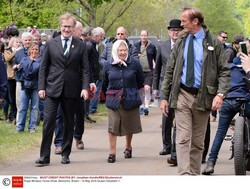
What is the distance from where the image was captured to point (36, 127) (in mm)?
16984

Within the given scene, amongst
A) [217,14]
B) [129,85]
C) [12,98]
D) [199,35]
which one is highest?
[199,35]

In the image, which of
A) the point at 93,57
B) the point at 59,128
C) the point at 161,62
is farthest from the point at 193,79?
the point at 93,57

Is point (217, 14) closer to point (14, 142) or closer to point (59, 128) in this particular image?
point (14, 142)

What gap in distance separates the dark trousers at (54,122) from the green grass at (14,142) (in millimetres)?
762

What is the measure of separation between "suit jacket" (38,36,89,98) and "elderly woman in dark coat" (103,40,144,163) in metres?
0.49

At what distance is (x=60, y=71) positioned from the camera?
12.1m

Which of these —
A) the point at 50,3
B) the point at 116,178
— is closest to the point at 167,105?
the point at 116,178

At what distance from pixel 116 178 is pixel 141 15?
2367 inches

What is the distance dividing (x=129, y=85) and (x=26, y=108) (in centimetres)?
425

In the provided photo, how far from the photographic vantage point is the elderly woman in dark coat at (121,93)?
40.9 ft

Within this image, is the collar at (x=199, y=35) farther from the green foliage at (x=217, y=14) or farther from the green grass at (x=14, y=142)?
the green foliage at (x=217, y=14)

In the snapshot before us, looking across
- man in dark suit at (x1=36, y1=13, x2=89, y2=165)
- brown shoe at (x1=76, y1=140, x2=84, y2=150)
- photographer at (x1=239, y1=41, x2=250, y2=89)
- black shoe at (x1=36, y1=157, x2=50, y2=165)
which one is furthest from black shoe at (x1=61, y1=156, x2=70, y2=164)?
photographer at (x1=239, y1=41, x2=250, y2=89)

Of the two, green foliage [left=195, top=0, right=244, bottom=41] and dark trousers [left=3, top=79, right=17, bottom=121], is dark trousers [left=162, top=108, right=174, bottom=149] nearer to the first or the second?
dark trousers [left=3, top=79, right=17, bottom=121]

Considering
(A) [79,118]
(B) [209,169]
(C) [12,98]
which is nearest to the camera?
(B) [209,169]
